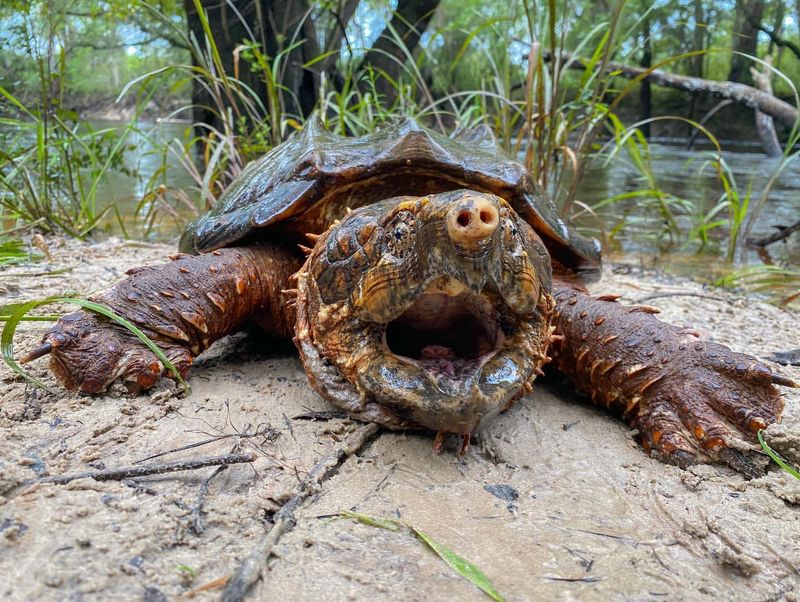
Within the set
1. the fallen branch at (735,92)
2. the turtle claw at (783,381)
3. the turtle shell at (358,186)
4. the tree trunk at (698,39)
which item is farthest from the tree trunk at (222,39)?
the tree trunk at (698,39)

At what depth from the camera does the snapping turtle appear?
55.8 inches

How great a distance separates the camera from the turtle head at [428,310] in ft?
4.32

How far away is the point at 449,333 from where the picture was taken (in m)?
1.71

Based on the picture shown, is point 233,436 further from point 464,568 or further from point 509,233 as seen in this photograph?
point 509,233

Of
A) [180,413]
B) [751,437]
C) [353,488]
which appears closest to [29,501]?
[180,413]

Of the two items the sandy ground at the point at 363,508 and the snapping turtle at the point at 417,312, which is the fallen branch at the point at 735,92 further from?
the sandy ground at the point at 363,508

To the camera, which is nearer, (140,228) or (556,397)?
(556,397)

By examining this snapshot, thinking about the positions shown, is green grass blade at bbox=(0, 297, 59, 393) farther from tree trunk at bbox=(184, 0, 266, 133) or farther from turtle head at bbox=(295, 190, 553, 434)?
tree trunk at bbox=(184, 0, 266, 133)

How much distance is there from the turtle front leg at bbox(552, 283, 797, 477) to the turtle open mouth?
292 mm

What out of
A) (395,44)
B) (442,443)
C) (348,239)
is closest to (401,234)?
(348,239)

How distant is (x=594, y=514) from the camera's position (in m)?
1.32

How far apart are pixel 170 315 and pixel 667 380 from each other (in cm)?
159

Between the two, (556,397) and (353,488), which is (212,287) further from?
(556,397)

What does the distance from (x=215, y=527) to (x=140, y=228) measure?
489cm
